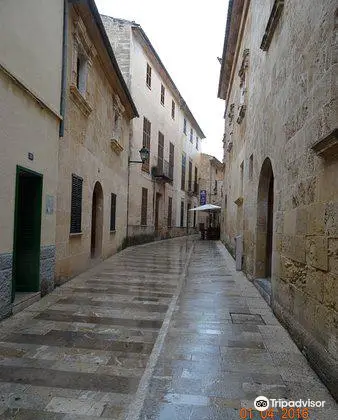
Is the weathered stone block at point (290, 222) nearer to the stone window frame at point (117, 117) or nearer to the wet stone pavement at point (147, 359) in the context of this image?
the wet stone pavement at point (147, 359)

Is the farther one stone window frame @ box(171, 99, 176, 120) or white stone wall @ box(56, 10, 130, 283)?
stone window frame @ box(171, 99, 176, 120)

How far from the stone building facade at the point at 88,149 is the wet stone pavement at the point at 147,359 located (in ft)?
6.73

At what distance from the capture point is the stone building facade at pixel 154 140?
16406 mm

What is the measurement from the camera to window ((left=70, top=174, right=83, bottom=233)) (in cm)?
825

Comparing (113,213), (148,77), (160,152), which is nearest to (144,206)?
(160,152)

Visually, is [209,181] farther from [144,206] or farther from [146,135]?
[144,206]

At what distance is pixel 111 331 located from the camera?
4641 millimetres

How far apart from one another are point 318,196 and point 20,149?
389cm

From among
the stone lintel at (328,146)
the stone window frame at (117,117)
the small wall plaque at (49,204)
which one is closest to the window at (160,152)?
the stone window frame at (117,117)

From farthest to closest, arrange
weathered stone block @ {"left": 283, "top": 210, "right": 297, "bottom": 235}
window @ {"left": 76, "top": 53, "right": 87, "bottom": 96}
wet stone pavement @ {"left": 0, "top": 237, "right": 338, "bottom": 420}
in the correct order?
window @ {"left": 76, "top": 53, "right": 87, "bottom": 96}
weathered stone block @ {"left": 283, "top": 210, "right": 297, "bottom": 235}
wet stone pavement @ {"left": 0, "top": 237, "right": 338, "bottom": 420}

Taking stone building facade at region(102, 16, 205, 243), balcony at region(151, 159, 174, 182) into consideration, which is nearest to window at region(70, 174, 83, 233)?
stone building facade at region(102, 16, 205, 243)

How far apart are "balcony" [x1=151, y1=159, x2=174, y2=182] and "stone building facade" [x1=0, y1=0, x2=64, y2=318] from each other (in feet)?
45.4

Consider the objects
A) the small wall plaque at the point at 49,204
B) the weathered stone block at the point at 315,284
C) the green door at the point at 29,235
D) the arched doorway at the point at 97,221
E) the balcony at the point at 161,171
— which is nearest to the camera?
the weathered stone block at the point at 315,284
